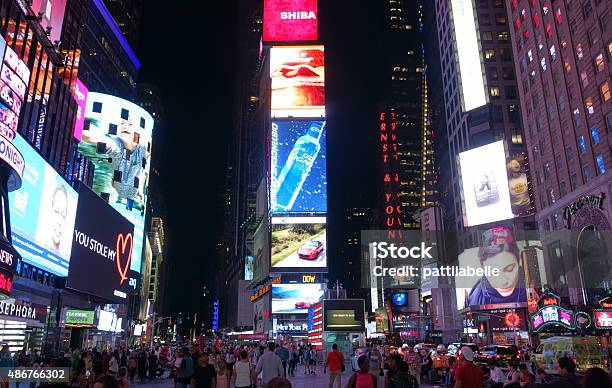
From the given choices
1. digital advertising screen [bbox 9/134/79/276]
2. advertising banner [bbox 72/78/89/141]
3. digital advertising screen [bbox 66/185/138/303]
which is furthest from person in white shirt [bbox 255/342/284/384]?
advertising banner [bbox 72/78/89/141]

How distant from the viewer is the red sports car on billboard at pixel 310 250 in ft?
290

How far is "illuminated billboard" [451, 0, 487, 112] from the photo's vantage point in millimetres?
76500

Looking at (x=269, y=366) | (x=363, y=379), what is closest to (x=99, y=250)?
(x=269, y=366)

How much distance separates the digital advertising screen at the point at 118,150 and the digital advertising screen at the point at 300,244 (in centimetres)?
2731

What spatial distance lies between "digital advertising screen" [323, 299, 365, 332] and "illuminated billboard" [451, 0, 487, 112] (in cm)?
4401

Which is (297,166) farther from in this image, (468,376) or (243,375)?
(468,376)

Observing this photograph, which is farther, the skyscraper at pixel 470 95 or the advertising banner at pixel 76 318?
the skyscraper at pixel 470 95

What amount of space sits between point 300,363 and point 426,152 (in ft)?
349

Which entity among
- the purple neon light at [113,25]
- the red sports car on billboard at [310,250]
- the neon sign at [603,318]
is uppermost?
the purple neon light at [113,25]

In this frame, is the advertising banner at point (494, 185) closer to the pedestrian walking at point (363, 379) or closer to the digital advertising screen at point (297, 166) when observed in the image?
the digital advertising screen at point (297, 166)

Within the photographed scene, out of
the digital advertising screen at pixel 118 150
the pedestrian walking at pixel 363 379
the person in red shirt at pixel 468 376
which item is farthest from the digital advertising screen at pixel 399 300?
the pedestrian walking at pixel 363 379

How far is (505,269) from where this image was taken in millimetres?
64125

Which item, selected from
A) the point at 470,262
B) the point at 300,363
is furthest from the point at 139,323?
the point at 470,262

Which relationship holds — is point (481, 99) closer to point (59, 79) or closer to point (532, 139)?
point (532, 139)
